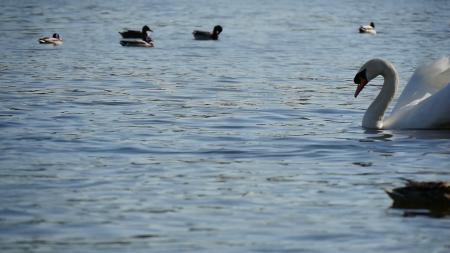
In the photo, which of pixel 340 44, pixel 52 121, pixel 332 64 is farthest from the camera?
pixel 340 44

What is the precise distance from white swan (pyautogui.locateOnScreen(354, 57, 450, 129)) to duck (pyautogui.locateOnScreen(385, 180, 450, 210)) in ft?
16.4

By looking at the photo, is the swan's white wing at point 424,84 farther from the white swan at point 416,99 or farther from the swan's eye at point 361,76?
the swan's eye at point 361,76

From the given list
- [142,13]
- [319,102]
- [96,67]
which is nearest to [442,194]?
[319,102]

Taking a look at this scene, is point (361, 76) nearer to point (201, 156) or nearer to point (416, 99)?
point (416, 99)

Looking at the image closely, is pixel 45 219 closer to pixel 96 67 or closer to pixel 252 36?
pixel 96 67

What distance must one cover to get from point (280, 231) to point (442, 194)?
1526 millimetres

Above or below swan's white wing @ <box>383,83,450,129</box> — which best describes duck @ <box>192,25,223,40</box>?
below

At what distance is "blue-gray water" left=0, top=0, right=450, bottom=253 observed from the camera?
28.8ft

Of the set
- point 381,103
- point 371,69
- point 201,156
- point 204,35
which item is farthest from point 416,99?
point 204,35

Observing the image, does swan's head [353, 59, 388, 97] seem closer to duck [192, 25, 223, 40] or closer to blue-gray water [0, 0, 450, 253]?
blue-gray water [0, 0, 450, 253]

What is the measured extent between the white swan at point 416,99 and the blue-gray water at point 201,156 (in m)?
0.31

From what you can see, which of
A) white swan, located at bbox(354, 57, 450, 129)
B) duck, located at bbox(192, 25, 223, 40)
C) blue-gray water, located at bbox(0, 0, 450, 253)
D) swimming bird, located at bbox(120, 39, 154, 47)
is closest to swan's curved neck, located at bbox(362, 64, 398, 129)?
white swan, located at bbox(354, 57, 450, 129)

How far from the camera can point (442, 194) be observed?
949cm

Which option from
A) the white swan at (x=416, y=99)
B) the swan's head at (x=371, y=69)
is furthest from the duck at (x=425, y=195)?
the swan's head at (x=371, y=69)
